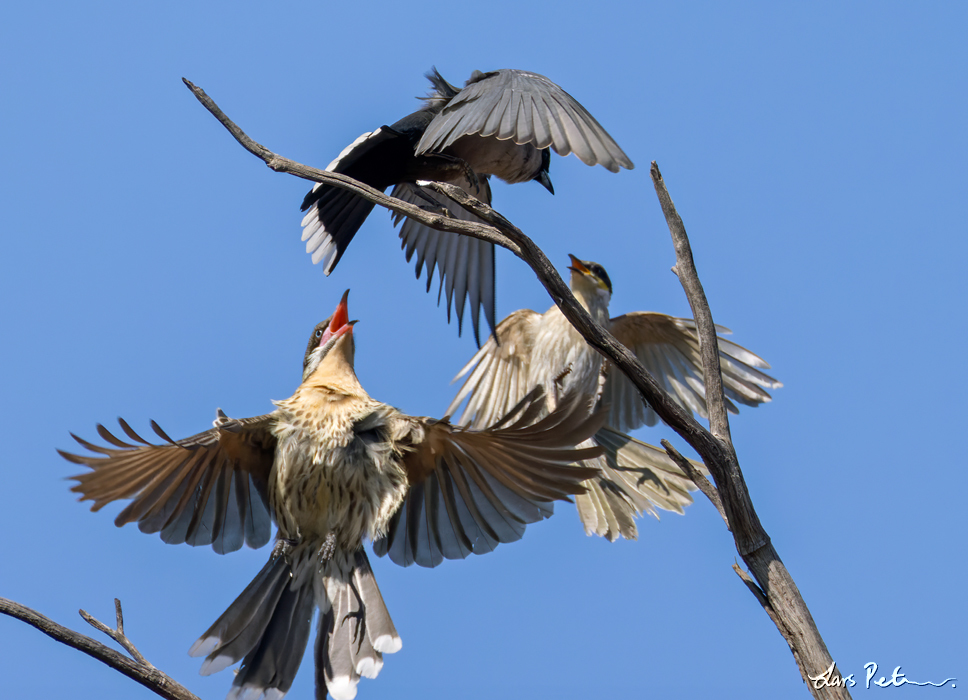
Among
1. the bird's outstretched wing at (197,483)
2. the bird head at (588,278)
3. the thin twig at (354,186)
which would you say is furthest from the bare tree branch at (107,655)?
the bird head at (588,278)

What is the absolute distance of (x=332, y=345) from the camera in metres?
5.23

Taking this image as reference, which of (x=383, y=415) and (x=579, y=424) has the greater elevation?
(x=383, y=415)

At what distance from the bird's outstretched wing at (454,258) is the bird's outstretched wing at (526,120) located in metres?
1.54

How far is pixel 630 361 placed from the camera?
3980mm

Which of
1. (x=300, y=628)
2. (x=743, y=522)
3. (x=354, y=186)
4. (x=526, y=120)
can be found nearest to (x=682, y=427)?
(x=743, y=522)

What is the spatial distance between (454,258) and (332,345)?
6.58 ft

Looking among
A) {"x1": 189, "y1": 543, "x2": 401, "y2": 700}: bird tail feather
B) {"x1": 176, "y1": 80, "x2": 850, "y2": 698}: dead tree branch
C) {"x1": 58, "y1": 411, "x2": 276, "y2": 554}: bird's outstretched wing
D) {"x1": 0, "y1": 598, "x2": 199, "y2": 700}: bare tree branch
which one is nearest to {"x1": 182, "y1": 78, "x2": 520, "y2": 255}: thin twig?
{"x1": 176, "y1": 80, "x2": 850, "y2": 698}: dead tree branch

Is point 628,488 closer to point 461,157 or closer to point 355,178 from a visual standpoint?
point 461,157

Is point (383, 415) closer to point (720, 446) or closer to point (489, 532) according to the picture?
point (489, 532)

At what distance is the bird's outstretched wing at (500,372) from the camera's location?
23.2 ft

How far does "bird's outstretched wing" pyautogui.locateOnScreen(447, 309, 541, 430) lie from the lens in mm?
7066

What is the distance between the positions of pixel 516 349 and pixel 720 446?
329 centimetres

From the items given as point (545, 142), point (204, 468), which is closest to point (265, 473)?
point (204, 468)

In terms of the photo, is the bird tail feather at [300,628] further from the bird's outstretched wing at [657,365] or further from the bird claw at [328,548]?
the bird's outstretched wing at [657,365]
